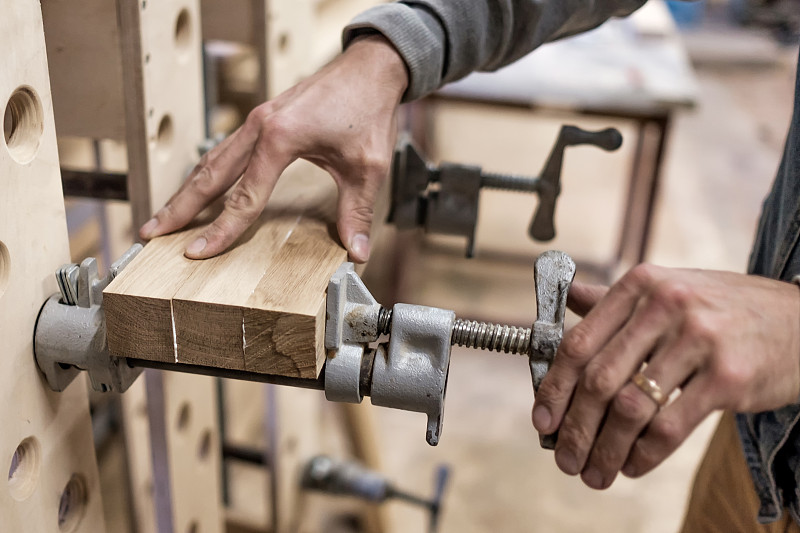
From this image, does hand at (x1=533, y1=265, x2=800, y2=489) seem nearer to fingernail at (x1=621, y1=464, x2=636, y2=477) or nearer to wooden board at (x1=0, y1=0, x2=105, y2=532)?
fingernail at (x1=621, y1=464, x2=636, y2=477)

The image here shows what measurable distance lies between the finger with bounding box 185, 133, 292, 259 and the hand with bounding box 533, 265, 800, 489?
11.9 inches

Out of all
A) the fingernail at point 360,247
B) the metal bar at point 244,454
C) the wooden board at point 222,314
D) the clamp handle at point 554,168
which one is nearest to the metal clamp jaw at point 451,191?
the clamp handle at point 554,168

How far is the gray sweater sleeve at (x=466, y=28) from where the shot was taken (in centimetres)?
76

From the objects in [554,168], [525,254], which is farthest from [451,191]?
[525,254]

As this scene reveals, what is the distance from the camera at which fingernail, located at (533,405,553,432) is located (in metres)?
0.56

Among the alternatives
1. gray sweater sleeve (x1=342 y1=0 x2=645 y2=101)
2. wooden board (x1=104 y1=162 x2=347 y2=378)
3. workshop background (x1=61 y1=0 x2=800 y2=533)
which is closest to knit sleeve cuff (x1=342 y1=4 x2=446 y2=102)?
gray sweater sleeve (x1=342 y1=0 x2=645 y2=101)

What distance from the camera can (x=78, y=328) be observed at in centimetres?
60

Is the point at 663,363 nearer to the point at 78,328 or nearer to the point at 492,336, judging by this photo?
the point at 492,336

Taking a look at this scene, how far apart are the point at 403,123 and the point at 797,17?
4.07m

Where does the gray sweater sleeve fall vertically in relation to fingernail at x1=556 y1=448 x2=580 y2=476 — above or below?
above

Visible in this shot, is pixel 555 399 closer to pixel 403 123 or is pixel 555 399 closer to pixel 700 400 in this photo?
pixel 700 400

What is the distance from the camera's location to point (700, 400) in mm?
514

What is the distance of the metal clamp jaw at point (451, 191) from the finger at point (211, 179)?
9.2 inches

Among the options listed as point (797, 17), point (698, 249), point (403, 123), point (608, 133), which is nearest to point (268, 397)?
point (608, 133)
